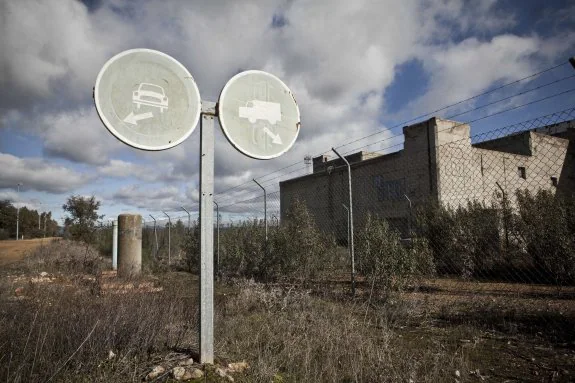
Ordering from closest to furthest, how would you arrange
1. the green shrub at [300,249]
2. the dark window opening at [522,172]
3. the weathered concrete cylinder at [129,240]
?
the green shrub at [300,249], the weathered concrete cylinder at [129,240], the dark window opening at [522,172]

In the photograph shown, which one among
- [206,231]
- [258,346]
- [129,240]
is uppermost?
[206,231]

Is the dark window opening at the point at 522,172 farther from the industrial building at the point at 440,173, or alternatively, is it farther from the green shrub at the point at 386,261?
the green shrub at the point at 386,261

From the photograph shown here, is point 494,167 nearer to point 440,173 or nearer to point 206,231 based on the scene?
point 440,173

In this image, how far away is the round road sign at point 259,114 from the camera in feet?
9.68

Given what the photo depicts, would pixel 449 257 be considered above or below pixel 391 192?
below

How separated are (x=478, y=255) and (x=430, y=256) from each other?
335cm

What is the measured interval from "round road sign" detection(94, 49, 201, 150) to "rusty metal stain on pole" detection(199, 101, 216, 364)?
0.39ft

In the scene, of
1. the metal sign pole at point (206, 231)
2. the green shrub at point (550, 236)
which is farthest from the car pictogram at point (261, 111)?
the green shrub at point (550, 236)

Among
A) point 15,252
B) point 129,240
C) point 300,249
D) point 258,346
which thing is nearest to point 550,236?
point 300,249

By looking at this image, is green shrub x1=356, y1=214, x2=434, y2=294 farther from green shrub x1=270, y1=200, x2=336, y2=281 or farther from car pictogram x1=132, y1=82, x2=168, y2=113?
car pictogram x1=132, y1=82, x2=168, y2=113

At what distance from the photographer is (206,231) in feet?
9.19

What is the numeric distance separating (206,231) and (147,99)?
1.06 m

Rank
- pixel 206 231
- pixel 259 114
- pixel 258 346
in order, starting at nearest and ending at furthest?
1. pixel 206 231
2. pixel 259 114
3. pixel 258 346

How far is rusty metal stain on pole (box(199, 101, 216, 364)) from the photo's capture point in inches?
108
